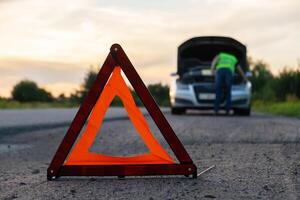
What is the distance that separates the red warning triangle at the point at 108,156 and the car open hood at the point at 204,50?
46.4 feet

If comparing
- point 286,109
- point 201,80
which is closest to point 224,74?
point 201,80

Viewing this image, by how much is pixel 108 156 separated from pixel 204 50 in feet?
49.5

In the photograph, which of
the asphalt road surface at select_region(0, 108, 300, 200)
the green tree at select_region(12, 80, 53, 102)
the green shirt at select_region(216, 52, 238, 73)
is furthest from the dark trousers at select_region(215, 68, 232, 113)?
the green tree at select_region(12, 80, 53, 102)

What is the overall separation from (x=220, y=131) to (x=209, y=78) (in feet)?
27.2

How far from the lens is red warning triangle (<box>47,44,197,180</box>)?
4887 mm

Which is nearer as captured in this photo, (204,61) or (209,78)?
(209,78)

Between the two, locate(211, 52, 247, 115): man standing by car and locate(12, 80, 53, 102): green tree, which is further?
locate(12, 80, 53, 102): green tree

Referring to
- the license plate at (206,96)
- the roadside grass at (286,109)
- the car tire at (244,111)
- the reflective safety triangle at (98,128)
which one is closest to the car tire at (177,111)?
the license plate at (206,96)

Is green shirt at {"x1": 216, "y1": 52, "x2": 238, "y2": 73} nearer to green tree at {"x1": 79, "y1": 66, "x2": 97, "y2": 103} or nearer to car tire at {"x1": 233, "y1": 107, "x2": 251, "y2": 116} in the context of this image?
car tire at {"x1": 233, "y1": 107, "x2": 251, "y2": 116}

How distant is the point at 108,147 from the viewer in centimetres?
793

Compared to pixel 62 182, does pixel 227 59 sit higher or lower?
higher

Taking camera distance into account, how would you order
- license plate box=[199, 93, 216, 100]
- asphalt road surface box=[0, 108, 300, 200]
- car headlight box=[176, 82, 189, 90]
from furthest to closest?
car headlight box=[176, 82, 189, 90]
license plate box=[199, 93, 216, 100]
asphalt road surface box=[0, 108, 300, 200]

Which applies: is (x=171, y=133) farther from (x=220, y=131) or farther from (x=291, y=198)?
(x=220, y=131)

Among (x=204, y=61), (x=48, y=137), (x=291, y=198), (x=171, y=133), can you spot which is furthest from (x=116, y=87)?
(x=204, y=61)
